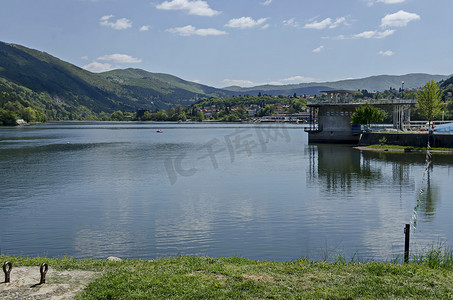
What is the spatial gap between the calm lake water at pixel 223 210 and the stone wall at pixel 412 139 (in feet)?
54.3

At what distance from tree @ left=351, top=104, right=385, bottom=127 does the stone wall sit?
6.83 meters

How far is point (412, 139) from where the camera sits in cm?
7231

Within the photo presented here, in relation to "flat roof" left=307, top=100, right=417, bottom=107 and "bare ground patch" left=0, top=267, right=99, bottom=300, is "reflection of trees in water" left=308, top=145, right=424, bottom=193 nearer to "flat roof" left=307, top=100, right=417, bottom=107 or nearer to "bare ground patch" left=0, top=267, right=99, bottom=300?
"flat roof" left=307, top=100, right=417, bottom=107

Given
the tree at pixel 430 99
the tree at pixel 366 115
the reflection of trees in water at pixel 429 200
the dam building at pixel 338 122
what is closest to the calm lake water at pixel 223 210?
the reflection of trees in water at pixel 429 200

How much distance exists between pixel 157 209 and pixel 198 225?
5.75 metres

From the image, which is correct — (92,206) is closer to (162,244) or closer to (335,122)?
(162,244)

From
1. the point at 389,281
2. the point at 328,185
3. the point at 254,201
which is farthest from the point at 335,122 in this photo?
the point at 389,281

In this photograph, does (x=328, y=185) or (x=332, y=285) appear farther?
(x=328, y=185)

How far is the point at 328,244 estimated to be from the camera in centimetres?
2092

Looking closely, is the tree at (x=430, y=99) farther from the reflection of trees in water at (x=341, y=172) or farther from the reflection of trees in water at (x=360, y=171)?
the reflection of trees in water at (x=341, y=172)

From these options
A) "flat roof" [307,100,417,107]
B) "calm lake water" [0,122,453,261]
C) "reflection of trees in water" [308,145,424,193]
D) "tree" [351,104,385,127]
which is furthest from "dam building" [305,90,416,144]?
"calm lake water" [0,122,453,261]

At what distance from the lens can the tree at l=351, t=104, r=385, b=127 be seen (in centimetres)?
8862

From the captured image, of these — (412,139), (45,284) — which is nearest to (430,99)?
(412,139)

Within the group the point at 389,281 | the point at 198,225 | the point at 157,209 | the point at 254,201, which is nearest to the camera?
the point at 389,281
